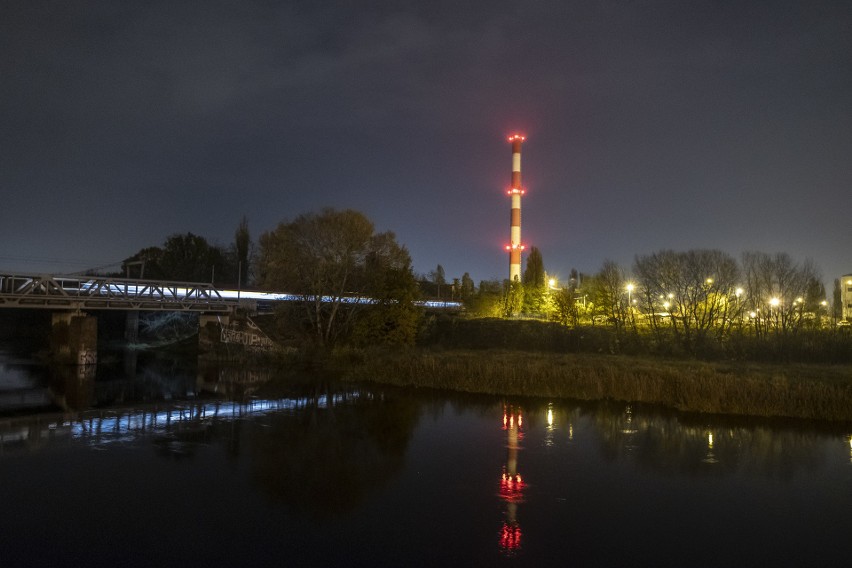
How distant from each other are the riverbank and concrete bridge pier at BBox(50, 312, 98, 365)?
18093 millimetres

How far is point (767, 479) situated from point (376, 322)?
103 ft

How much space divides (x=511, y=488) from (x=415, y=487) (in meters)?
2.37

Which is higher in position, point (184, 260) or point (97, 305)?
point (184, 260)

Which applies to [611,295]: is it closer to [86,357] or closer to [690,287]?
[690,287]

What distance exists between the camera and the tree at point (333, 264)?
44.7 meters

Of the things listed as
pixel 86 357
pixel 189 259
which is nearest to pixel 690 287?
pixel 86 357

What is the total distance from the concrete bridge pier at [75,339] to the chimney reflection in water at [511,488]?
3166 centimetres

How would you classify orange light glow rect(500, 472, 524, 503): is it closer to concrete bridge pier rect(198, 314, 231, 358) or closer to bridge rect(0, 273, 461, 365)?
bridge rect(0, 273, 461, 365)

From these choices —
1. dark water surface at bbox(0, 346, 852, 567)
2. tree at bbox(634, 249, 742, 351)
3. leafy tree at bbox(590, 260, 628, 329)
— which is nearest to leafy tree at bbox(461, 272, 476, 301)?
leafy tree at bbox(590, 260, 628, 329)

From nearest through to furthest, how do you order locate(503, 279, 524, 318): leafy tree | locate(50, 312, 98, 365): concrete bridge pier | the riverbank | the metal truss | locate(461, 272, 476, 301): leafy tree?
the riverbank → the metal truss → locate(50, 312, 98, 365): concrete bridge pier → locate(503, 279, 524, 318): leafy tree → locate(461, 272, 476, 301): leafy tree

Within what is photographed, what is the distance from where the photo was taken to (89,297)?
141 feet

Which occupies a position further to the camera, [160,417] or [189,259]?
[189,259]

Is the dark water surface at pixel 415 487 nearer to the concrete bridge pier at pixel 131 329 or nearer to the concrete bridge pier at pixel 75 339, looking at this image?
the concrete bridge pier at pixel 75 339

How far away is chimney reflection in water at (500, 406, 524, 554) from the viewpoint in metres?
11.2
